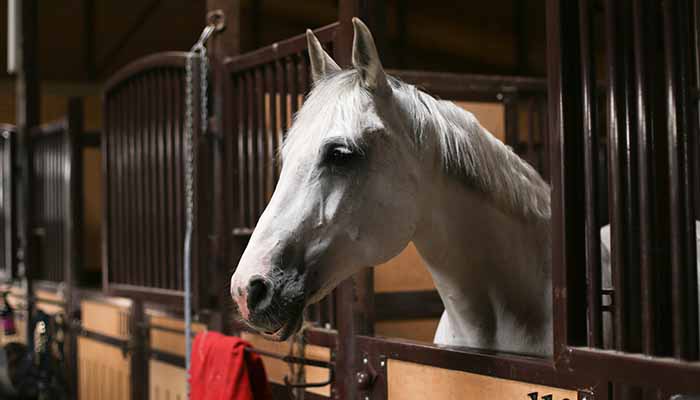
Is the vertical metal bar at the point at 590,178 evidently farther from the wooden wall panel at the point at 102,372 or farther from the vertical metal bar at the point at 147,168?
the wooden wall panel at the point at 102,372

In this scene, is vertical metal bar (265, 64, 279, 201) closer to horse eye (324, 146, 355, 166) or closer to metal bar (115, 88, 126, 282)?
horse eye (324, 146, 355, 166)

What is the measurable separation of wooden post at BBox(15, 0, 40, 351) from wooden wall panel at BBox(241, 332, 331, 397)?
7.34 ft

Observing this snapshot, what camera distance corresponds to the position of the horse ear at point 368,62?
142cm

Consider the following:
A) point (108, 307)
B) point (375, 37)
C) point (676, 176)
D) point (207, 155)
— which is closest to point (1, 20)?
point (108, 307)

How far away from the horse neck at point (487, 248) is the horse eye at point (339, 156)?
21 centimetres

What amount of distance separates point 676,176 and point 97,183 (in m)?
5.51

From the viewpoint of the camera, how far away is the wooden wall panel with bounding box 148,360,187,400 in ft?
8.43

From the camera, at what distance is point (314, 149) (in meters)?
1.41

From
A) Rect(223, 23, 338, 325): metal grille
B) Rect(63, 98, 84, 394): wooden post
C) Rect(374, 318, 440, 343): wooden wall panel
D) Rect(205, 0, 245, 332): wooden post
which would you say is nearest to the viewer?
Rect(223, 23, 338, 325): metal grille

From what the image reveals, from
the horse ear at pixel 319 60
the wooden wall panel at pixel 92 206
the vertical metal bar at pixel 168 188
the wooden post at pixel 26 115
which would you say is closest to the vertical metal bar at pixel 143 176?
the vertical metal bar at pixel 168 188

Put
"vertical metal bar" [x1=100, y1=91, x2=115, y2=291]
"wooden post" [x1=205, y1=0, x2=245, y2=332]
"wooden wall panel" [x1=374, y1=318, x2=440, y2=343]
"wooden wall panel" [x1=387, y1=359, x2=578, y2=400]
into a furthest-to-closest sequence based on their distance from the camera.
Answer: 1. "vertical metal bar" [x1=100, y1=91, x2=115, y2=291]
2. "wooden wall panel" [x1=374, y1=318, x2=440, y2=343]
3. "wooden post" [x1=205, y1=0, x2=245, y2=332]
4. "wooden wall panel" [x1=387, y1=359, x2=578, y2=400]

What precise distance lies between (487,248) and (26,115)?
3.25 m

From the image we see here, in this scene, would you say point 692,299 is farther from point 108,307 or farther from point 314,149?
point 108,307

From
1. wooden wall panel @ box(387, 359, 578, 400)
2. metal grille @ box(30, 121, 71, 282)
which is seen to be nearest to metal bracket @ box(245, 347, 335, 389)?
wooden wall panel @ box(387, 359, 578, 400)
